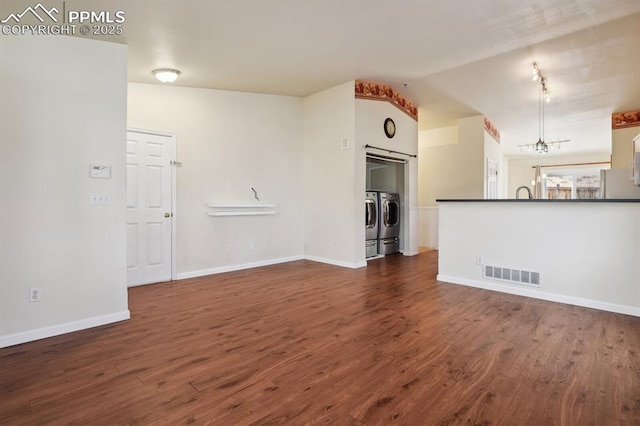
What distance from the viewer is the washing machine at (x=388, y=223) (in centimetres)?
613

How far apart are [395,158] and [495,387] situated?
466 centimetres

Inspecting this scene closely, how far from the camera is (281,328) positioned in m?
2.75

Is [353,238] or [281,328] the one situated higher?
[353,238]

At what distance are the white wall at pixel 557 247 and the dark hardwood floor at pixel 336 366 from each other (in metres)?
0.25

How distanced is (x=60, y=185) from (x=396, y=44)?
3642mm

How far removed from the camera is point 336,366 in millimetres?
2105

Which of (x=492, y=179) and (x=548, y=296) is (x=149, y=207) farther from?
(x=492, y=179)

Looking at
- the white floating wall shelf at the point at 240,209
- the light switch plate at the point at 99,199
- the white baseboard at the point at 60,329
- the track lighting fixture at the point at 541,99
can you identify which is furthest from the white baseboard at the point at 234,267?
the track lighting fixture at the point at 541,99

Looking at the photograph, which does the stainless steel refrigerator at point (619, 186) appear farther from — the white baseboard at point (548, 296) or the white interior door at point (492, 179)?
the white interior door at point (492, 179)

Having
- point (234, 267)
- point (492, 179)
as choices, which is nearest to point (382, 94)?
point (234, 267)

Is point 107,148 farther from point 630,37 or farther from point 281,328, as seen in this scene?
point 630,37

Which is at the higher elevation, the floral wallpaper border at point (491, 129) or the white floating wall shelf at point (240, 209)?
the floral wallpaper border at point (491, 129)

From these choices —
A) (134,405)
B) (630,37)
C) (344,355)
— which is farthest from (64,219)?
(630,37)

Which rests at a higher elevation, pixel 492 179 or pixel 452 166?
pixel 452 166
